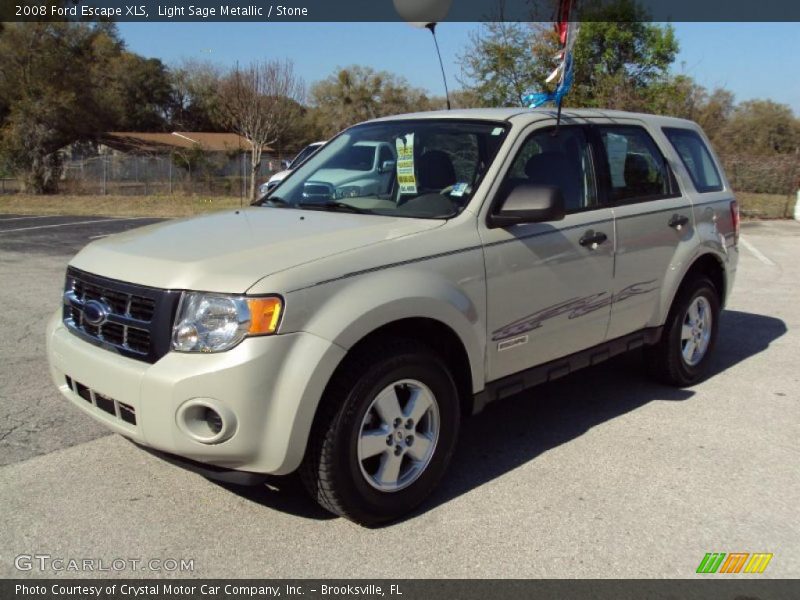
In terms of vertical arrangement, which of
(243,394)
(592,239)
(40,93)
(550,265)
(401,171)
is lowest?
(243,394)

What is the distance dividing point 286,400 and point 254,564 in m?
0.71

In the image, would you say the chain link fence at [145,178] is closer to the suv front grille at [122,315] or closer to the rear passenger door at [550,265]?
the rear passenger door at [550,265]

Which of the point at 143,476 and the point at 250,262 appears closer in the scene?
the point at 250,262

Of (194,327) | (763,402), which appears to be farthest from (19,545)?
(763,402)

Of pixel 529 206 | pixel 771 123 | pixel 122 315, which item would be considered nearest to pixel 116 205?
pixel 122 315

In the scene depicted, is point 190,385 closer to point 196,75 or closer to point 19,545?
point 19,545

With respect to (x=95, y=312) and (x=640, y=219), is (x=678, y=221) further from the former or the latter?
(x=95, y=312)

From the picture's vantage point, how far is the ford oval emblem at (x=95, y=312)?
10.6ft

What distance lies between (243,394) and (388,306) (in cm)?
73

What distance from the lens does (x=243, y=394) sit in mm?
2832

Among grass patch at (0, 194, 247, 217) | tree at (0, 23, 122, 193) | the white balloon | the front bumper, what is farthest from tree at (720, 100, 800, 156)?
the front bumper

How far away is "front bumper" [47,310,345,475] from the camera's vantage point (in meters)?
2.84

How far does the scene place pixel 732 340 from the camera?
22.5 feet

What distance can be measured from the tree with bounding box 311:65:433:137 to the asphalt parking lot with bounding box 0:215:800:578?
156ft
